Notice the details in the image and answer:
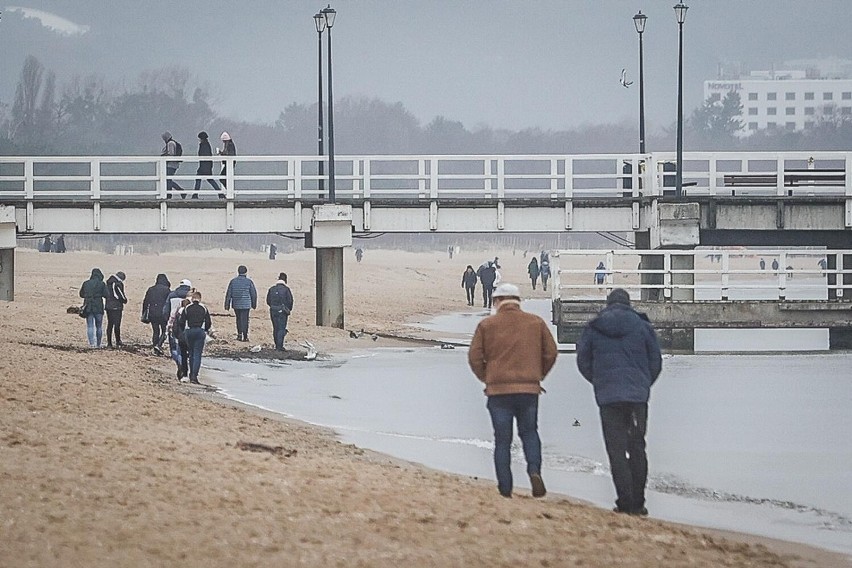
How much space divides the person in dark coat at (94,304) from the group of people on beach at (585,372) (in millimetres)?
15332

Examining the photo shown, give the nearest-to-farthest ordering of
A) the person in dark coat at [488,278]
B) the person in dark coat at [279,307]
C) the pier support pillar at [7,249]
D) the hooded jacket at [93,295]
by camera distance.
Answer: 1. the hooded jacket at [93,295]
2. the person in dark coat at [279,307]
3. the pier support pillar at [7,249]
4. the person in dark coat at [488,278]

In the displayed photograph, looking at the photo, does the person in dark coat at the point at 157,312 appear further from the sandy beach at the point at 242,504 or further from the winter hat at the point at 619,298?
the winter hat at the point at 619,298

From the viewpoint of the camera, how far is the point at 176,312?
22.2 m

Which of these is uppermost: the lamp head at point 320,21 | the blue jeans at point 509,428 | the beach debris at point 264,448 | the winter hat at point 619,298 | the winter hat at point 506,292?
the lamp head at point 320,21

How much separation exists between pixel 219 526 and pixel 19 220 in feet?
82.6

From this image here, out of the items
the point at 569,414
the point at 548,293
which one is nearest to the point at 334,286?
the point at 569,414

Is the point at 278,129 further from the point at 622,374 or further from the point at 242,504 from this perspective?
the point at 242,504

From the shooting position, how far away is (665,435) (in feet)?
58.3

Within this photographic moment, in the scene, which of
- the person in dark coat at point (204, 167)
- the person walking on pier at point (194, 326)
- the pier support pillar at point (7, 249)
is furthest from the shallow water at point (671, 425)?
the pier support pillar at point (7, 249)

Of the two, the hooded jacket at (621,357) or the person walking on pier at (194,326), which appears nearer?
the hooded jacket at (621,357)

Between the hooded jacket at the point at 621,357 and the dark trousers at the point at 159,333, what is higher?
the hooded jacket at the point at 621,357

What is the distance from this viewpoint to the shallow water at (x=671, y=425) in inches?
515

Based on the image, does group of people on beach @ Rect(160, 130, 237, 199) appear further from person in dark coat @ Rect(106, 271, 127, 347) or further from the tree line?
the tree line

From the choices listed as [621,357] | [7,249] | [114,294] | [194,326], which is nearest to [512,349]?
[621,357]
